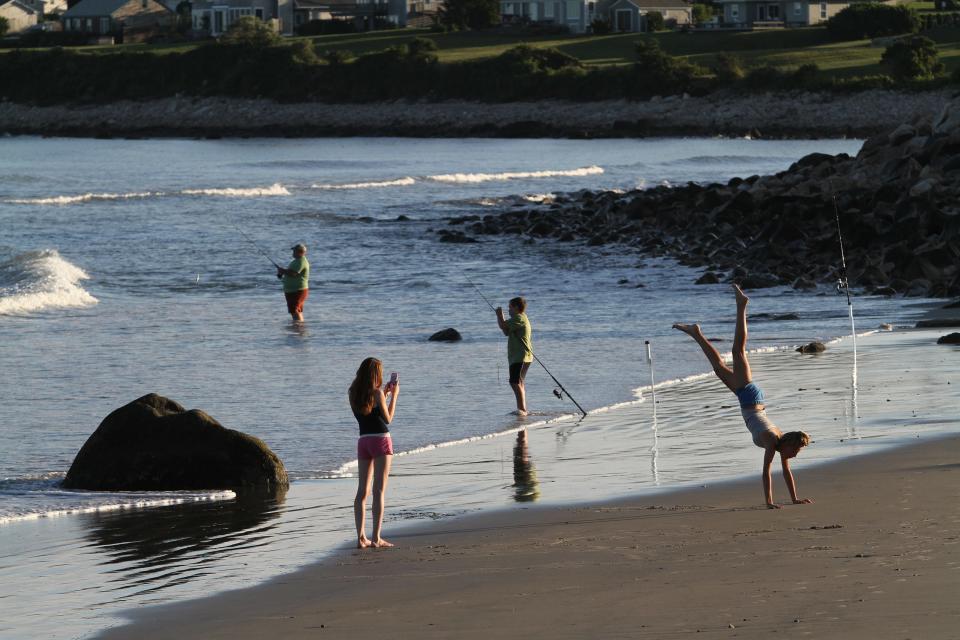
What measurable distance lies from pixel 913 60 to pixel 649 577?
80.0 m

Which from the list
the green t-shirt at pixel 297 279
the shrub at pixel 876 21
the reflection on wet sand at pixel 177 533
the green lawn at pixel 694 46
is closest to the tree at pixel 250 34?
the green lawn at pixel 694 46

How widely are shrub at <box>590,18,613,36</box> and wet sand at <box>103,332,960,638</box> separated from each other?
103657 millimetres

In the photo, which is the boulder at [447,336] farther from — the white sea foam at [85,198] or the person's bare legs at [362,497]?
the white sea foam at [85,198]

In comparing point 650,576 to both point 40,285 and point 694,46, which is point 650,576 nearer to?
point 40,285

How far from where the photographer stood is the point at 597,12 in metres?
112

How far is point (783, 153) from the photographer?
2719 inches

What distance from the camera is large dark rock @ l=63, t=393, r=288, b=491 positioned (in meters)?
10.5

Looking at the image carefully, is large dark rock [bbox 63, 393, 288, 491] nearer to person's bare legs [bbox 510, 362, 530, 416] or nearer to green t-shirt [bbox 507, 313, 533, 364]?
person's bare legs [bbox 510, 362, 530, 416]

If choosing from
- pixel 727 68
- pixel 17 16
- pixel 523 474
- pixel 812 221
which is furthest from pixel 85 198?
pixel 17 16

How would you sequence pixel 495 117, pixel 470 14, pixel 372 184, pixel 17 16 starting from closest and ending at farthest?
1. pixel 372 184
2. pixel 495 117
3. pixel 470 14
4. pixel 17 16

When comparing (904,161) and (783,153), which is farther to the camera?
(783,153)

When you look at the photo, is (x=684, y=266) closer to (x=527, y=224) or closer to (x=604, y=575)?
(x=527, y=224)

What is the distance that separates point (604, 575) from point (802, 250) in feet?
66.2

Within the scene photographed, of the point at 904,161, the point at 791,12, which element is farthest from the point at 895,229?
the point at 791,12
